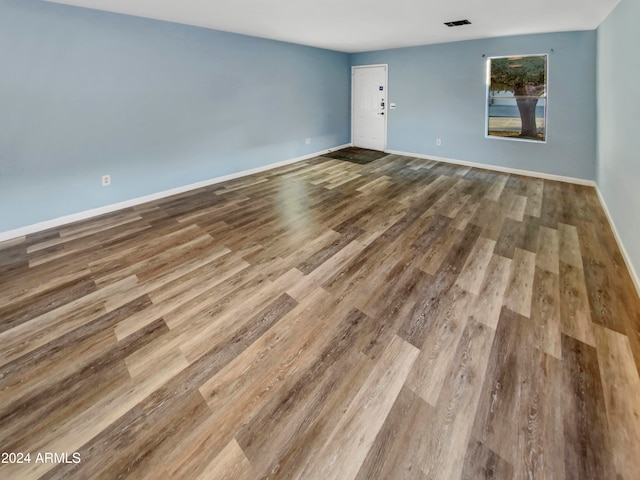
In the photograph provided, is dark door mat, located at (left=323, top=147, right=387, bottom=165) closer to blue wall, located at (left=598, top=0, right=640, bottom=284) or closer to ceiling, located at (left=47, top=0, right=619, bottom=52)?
ceiling, located at (left=47, top=0, right=619, bottom=52)

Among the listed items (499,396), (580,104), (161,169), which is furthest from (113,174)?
(580,104)

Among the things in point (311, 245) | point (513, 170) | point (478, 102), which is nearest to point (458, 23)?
point (478, 102)

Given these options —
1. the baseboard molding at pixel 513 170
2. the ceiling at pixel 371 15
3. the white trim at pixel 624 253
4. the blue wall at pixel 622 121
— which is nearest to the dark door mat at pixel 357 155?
the baseboard molding at pixel 513 170

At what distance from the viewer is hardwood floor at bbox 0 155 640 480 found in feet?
4.42

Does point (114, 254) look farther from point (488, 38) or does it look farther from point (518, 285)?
point (488, 38)

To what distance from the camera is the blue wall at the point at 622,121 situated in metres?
2.65

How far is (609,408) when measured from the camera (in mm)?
1500

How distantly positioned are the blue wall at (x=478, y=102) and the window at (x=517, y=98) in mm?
118

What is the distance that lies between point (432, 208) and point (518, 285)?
183cm

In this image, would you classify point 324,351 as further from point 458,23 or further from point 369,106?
point 369,106

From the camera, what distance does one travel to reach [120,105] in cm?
407

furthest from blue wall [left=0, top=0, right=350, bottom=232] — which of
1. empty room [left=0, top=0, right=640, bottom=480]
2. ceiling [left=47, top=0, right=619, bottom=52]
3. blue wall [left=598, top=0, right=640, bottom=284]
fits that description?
blue wall [left=598, top=0, right=640, bottom=284]

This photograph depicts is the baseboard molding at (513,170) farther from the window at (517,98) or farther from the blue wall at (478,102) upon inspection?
the window at (517,98)

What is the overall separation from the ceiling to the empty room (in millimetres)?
52
